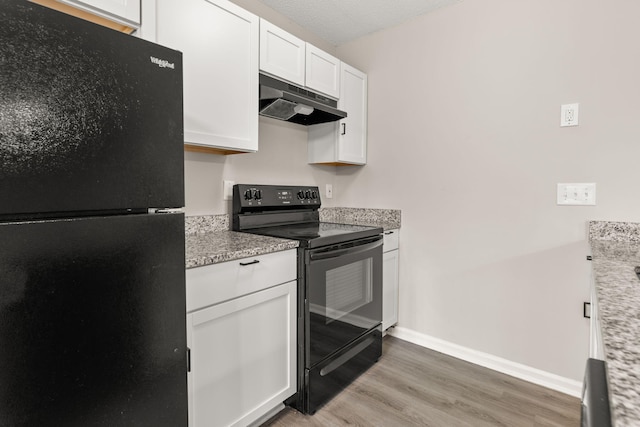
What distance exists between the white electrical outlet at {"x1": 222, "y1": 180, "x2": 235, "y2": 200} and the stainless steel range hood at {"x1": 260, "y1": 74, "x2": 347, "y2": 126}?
483 millimetres

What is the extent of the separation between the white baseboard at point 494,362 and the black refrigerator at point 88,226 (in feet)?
6.26

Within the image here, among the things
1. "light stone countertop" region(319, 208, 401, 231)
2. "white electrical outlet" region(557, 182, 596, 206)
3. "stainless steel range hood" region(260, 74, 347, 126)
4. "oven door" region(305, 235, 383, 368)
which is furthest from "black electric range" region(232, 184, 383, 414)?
"white electrical outlet" region(557, 182, 596, 206)

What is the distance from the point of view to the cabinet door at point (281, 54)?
184 centimetres

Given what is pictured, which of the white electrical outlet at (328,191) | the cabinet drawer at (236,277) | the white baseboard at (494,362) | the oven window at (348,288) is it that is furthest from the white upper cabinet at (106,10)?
the white baseboard at (494,362)

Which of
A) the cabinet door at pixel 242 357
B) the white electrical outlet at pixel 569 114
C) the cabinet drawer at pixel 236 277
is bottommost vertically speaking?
the cabinet door at pixel 242 357

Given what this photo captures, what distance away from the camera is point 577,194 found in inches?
71.8

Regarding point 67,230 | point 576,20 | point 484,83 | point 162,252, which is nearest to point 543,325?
point 484,83

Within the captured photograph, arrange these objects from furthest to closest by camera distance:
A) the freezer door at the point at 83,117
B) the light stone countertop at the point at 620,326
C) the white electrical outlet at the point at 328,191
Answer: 1. the white electrical outlet at the point at 328,191
2. the freezer door at the point at 83,117
3. the light stone countertop at the point at 620,326

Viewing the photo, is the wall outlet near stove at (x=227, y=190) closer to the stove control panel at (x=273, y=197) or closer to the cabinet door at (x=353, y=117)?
the stove control panel at (x=273, y=197)

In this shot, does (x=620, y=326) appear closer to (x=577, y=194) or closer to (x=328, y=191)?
(x=577, y=194)

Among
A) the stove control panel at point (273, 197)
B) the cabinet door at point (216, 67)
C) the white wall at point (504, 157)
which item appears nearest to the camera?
the cabinet door at point (216, 67)

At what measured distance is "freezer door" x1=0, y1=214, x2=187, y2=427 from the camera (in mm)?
662

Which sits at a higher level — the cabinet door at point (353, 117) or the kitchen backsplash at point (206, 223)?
the cabinet door at point (353, 117)

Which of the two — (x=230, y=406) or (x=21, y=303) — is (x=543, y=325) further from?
(x=21, y=303)
